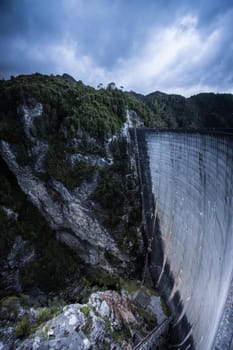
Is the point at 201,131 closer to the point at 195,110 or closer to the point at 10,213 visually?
the point at 10,213

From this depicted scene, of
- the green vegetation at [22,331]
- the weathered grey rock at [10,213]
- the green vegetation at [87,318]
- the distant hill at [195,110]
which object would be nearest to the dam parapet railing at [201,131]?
the green vegetation at [87,318]

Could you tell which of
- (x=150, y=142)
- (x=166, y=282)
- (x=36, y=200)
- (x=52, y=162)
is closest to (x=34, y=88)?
(x=52, y=162)

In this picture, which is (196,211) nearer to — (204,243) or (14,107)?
(204,243)

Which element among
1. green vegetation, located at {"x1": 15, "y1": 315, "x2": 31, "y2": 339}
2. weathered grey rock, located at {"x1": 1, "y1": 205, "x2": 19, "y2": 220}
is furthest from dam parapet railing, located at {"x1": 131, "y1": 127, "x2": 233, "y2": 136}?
weathered grey rock, located at {"x1": 1, "y1": 205, "x2": 19, "y2": 220}

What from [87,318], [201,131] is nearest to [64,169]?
[87,318]

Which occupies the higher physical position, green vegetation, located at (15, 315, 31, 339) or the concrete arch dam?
the concrete arch dam

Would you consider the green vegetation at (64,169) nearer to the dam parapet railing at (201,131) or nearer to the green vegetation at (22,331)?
the dam parapet railing at (201,131)

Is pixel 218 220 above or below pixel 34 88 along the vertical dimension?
below

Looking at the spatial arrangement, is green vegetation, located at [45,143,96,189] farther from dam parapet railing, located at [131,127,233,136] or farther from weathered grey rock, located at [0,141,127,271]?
dam parapet railing, located at [131,127,233,136]
